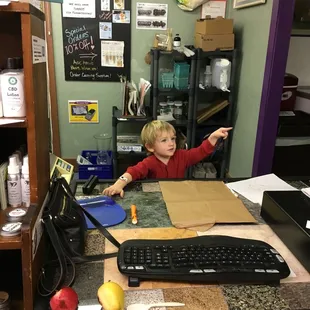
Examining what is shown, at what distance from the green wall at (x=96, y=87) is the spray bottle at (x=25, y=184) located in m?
2.66

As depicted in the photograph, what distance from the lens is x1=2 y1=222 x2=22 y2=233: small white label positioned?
90 cm

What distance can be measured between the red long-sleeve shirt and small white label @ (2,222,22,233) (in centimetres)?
76

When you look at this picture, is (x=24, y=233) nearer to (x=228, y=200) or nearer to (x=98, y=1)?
(x=228, y=200)

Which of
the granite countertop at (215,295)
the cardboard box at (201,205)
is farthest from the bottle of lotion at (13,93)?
the cardboard box at (201,205)

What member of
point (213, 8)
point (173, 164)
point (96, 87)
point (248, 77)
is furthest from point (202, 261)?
point (213, 8)

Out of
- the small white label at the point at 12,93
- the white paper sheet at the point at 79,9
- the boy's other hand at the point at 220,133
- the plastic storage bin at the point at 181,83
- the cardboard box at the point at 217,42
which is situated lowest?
the boy's other hand at the point at 220,133

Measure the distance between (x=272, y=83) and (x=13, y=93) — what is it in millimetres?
1928

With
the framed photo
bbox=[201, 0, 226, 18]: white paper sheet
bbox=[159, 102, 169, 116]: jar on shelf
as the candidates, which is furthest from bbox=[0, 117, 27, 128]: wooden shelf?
bbox=[201, 0, 226, 18]: white paper sheet

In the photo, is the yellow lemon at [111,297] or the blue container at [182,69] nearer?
the yellow lemon at [111,297]

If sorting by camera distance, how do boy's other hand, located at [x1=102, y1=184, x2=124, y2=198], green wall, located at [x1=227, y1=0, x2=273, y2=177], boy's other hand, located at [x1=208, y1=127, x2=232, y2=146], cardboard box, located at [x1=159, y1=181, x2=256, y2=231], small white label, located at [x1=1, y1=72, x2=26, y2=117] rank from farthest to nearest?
green wall, located at [x1=227, y1=0, x2=273, y2=177]
boy's other hand, located at [x1=208, y1=127, x2=232, y2=146]
boy's other hand, located at [x1=102, y1=184, x2=124, y2=198]
cardboard box, located at [x1=159, y1=181, x2=256, y2=231]
small white label, located at [x1=1, y1=72, x2=26, y2=117]

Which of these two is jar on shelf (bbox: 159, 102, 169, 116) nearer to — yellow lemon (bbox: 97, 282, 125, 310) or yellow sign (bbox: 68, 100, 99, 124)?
yellow sign (bbox: 68, 100, 99, 124)

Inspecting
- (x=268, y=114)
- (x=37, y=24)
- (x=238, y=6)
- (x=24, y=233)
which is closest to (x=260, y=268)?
(x=24, y=233)

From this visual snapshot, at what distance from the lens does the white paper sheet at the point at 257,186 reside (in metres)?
1.39

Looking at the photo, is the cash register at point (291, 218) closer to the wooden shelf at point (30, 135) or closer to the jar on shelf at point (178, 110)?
the wooden shelf at point (30, 135)
